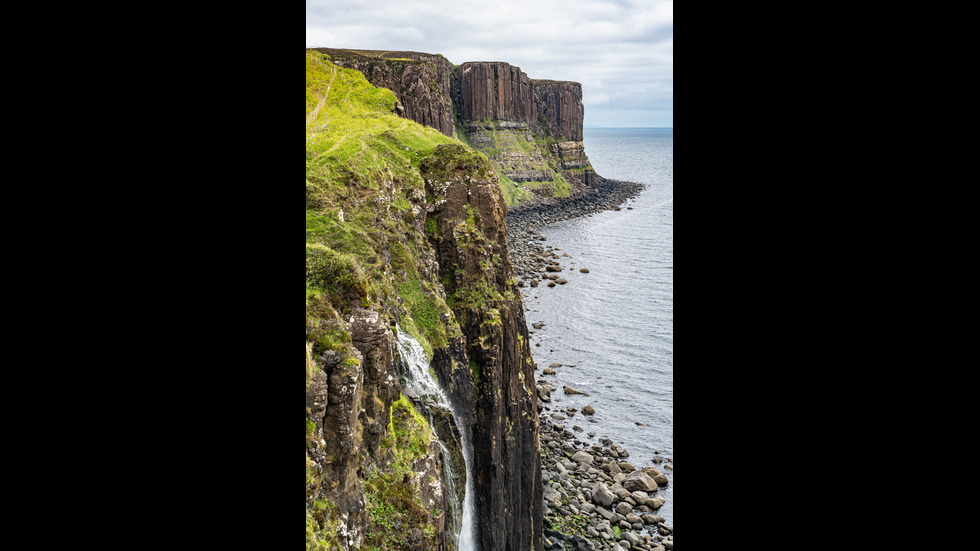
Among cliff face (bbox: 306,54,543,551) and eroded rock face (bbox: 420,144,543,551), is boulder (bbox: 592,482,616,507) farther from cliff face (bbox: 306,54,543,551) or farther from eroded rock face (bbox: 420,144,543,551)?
eroded rock face (bbox: 420,144,543,551)

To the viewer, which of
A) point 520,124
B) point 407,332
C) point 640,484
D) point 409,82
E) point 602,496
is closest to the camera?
point 407,332

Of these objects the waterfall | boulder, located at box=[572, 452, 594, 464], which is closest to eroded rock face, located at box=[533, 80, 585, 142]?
boulder, located at box=[572, 452, 594, 464]

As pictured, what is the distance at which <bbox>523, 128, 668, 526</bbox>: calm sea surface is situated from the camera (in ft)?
131

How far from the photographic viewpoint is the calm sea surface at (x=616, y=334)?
131ft

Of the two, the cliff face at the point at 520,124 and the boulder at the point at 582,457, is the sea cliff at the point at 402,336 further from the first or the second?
the cliff face at the point at 520,124

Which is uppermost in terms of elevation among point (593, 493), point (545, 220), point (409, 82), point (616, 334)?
point (409, 82)

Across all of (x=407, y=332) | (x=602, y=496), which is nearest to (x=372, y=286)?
(x=407, y=332)

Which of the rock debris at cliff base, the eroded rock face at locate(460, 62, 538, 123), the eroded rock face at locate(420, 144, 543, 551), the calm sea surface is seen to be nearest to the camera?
the eroded rock face at locate(420, 144, 543, 551)

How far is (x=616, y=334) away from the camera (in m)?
53.8

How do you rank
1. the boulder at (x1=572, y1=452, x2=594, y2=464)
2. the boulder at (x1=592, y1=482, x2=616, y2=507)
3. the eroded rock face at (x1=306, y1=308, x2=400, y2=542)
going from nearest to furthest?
the eroded rock face at (x1=306, y1=308, x2=400, y2=542)
the boulder at (x1=592, y1=482, x2=616, y2=507)
the boulder at (x1=572, y1=452, x2=594, y2=464)

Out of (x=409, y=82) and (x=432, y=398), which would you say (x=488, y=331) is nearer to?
(x=432, y=398)
